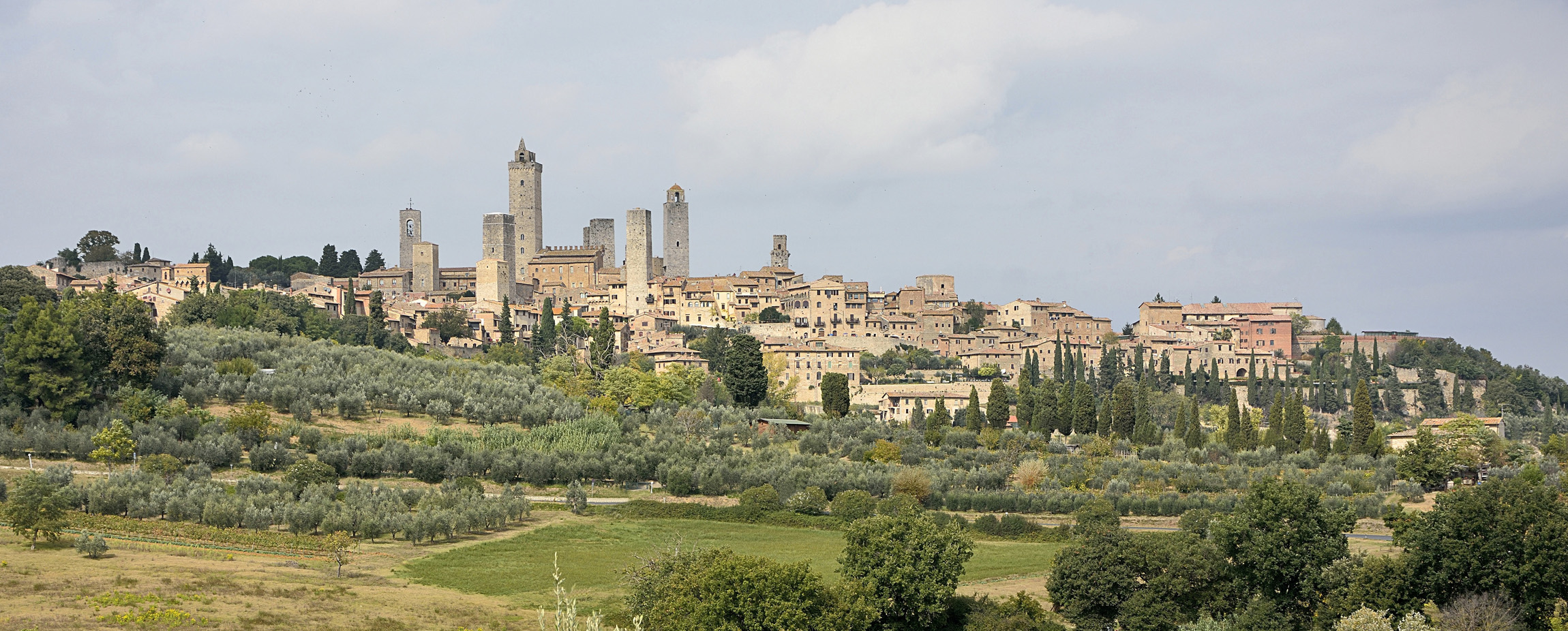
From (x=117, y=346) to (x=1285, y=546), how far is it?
3424cm

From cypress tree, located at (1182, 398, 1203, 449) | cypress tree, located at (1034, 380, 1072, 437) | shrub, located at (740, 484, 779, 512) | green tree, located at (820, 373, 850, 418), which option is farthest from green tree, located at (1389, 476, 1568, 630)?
green tree, located at (820, 373, 850, 418)

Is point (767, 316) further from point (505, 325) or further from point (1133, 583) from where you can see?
point (1133, 583)

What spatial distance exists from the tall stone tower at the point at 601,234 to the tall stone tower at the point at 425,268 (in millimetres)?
15985

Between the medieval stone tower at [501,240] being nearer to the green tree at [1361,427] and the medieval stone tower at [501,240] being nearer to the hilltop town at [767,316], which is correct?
the hilltop town at [767,316]

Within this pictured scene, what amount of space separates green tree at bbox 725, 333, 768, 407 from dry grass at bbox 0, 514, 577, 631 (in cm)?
3023

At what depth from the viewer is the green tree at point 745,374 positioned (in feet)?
194

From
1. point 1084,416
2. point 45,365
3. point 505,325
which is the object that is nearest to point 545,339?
point 505,325

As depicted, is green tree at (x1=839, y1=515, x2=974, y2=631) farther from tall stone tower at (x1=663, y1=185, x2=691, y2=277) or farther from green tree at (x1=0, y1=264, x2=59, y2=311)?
tall stone tower at (x1=663, y1=185, x2=691, y2=277)

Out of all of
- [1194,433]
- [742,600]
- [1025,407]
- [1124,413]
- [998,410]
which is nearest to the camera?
[742,600]

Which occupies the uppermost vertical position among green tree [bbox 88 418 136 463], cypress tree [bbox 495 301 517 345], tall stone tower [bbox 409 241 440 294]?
tall stone tower [bbox 409 241 440 294]

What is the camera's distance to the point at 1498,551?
26547 mm

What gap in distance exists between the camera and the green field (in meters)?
29.0

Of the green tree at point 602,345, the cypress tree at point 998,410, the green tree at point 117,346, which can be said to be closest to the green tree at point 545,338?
the green tree at point 602,345

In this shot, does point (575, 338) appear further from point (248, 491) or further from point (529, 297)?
point (248, 491)
